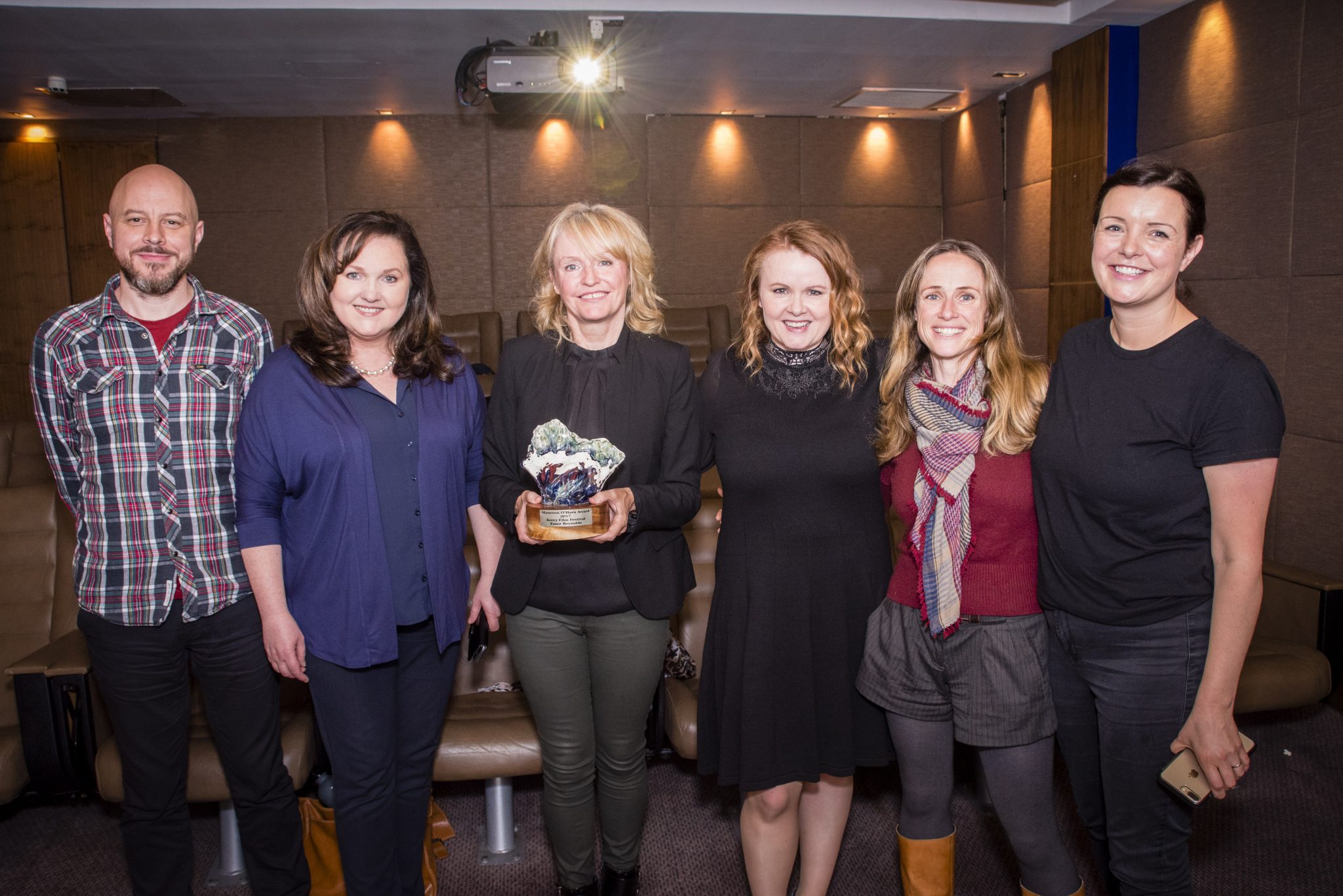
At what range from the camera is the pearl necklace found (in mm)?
1730

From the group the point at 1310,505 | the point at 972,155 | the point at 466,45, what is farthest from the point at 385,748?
the point at 972,155

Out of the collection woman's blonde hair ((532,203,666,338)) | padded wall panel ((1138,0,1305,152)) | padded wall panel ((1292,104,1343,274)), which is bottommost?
woman's blonde hair ((532,203,666,338))

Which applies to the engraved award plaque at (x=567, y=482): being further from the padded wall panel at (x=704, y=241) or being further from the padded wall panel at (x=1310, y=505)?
the padded wall panel at (x=704, y=241)

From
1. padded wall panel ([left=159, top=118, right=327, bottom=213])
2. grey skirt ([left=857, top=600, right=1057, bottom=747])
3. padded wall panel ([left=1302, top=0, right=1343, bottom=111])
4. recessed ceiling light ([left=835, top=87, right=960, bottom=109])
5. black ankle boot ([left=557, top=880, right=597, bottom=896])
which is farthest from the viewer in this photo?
padded wall panel ([left=159, top=118, right=327, bottom=213])

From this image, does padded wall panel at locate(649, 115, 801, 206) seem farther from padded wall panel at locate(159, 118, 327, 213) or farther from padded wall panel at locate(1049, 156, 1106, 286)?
padded wall panel at locate(159, 118, 327, 213)

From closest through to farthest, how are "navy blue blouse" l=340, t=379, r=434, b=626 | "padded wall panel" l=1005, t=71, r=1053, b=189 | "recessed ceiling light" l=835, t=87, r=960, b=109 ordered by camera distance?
"navy blue blouse" l=340, t=379, r=434, b=626 < "padded wall panel" l=1005, t=71, r=1053, b=189 < "recessed ceiling light" l=835, t=87, r=960, b=109

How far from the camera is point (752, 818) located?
1869mm

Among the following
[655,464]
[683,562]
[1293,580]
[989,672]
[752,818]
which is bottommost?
[752,818]


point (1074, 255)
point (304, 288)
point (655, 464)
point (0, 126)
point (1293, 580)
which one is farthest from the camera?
point (0, 126)

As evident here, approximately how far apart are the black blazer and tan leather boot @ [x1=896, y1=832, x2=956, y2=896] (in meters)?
0.65

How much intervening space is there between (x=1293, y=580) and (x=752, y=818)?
6.95ft

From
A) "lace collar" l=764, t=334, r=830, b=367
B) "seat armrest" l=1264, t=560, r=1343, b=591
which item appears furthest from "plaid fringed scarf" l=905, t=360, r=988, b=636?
"seat armrest" l=1264, t=560, r=1343, b=591

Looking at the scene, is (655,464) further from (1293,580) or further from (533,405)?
(1293,580)

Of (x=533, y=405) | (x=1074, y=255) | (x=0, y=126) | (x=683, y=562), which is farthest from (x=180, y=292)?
(x=0, y=126)
